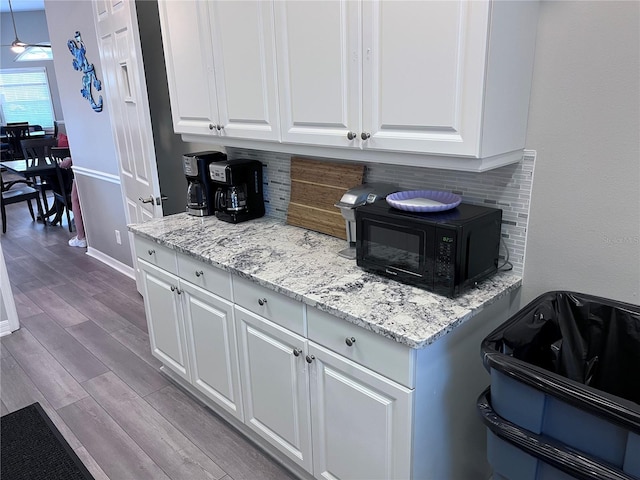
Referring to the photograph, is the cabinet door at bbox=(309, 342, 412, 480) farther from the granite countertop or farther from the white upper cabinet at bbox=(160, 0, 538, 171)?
the white upper cabinet at bbox=(160, 0, 538, 171)

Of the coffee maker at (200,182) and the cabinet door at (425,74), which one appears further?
the coffee maker at (200,182)

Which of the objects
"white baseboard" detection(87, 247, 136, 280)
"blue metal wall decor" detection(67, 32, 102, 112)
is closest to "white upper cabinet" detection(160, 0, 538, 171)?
"blue metal wall decor" detection(67, 32, 102, 112)

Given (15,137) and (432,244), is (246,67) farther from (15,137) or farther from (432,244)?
(15,137)

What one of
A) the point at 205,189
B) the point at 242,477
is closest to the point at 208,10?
the point at 205,189

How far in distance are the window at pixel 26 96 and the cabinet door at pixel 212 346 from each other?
10340 millimetres

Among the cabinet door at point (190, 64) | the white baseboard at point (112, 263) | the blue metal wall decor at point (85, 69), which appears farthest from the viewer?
the white baseboard at point (112, 263)

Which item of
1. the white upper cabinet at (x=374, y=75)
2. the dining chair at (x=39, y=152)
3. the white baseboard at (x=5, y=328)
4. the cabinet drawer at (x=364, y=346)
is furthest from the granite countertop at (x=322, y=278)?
the dining chair at (x=39, y=152)

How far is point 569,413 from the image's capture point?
1.13m

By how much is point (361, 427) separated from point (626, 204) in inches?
42.2

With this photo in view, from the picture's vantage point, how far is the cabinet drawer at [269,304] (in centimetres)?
165

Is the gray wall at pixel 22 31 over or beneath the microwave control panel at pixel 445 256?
over

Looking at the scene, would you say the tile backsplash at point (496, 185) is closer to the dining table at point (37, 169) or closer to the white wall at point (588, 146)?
the white wall at point (588, 146)

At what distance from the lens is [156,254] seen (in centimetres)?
235

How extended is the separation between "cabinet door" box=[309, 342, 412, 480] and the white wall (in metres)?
0.72
